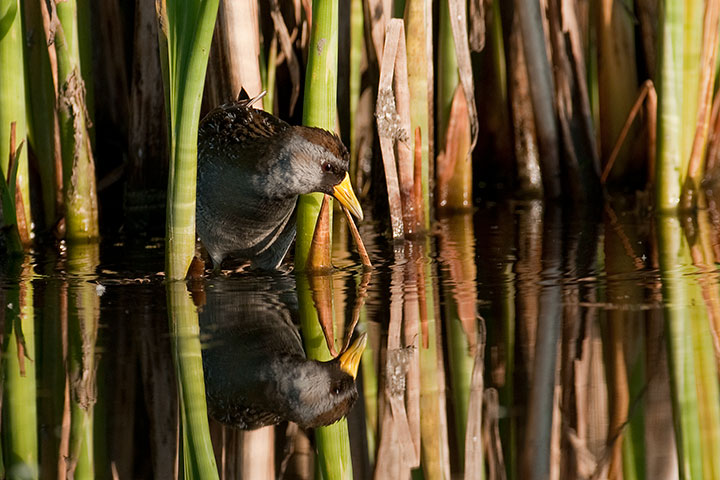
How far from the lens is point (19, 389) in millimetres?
2150

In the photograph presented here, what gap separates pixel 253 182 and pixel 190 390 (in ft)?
4.55

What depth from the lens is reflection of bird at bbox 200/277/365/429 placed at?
200 cm

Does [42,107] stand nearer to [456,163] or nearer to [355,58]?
[355,58]

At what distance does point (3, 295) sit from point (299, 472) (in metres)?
1.64

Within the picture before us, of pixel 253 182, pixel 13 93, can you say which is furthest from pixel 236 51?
pixel 13 93

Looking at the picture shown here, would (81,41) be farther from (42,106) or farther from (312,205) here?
(312,205)

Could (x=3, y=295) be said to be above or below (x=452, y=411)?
above

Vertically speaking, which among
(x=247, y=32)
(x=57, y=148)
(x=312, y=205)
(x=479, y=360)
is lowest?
(x=479, y=360)

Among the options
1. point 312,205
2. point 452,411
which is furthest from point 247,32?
point 452,411

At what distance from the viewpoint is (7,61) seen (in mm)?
3566

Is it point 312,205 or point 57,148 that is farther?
point 57,148

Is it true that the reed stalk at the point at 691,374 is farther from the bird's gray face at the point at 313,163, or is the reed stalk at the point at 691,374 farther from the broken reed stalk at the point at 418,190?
the broken reed stalk at the point at 418,190

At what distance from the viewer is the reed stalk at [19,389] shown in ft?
6.03

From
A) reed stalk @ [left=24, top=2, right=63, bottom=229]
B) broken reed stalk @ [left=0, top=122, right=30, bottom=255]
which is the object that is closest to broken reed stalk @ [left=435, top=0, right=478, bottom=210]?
reed stalk @ [left=24, top=2, right=63, bottom=229]
